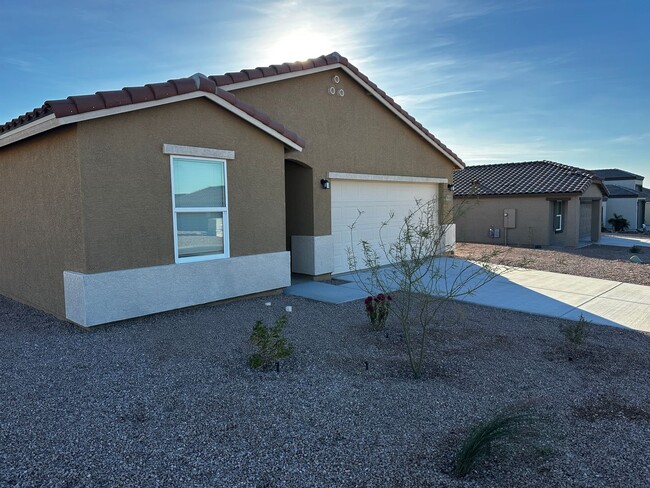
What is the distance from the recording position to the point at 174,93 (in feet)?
24.5

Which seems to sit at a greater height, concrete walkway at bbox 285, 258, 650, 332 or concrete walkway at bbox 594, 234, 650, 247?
concrete walkway at bbox 594, 234, 650, 247

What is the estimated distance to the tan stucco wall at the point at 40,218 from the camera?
7008 millimetres

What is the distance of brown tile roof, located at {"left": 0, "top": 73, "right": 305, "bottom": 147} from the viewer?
20.9 ft

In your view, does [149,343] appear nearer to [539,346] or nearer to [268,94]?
[539,346]

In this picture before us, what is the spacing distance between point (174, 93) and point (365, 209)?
6.75 metres

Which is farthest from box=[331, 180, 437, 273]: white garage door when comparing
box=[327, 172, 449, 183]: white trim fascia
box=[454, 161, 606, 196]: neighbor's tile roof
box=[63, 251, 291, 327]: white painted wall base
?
box=[454, 161, 606, 196]: neighbor's tile roof

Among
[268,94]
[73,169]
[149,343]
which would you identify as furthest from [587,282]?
[73,169]

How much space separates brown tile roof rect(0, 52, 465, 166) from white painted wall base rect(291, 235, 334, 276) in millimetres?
2610

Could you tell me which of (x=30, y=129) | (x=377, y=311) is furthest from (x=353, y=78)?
(x=30, y=129)

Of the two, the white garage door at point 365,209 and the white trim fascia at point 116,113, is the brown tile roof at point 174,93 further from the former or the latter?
the white garage door at point 365,209

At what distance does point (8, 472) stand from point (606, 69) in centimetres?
1779

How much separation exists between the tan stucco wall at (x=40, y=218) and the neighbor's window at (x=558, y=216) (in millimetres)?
19437

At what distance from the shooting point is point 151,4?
9.69 m

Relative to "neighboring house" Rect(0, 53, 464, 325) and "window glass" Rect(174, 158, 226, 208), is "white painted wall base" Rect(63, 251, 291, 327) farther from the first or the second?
"window glass" Rect(174, 158, 226, 208)
